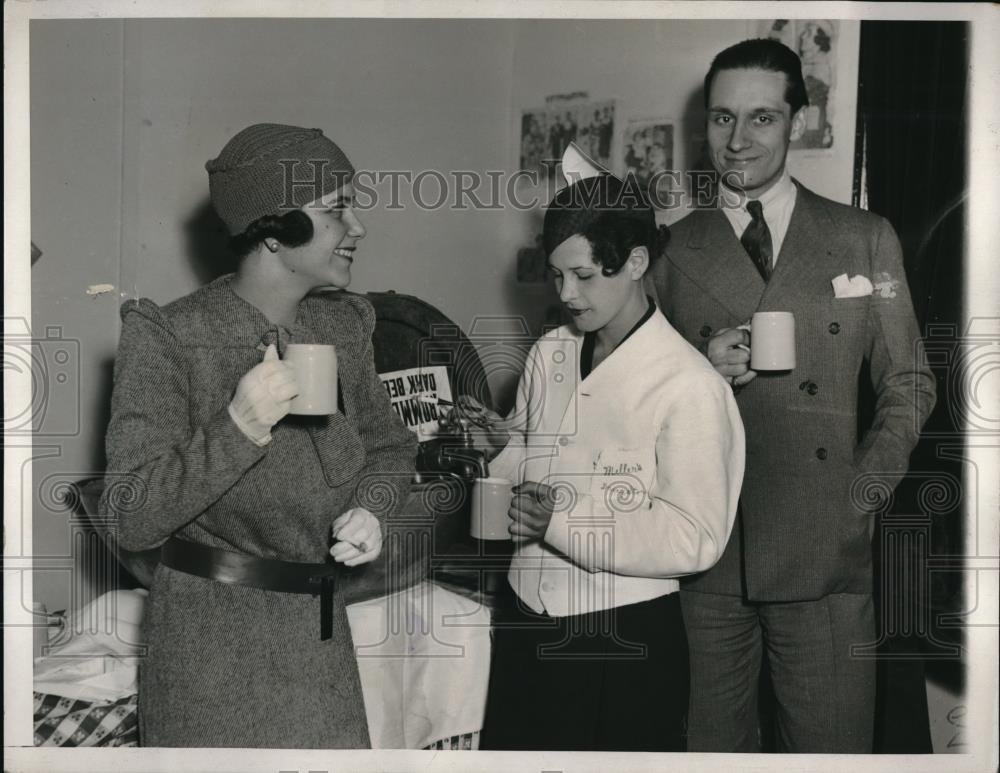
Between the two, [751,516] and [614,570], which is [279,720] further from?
[751,516]

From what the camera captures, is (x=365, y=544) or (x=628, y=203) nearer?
(x=365, y=544)

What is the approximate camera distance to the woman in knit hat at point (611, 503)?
1.61m

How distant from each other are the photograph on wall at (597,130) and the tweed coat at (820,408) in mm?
392

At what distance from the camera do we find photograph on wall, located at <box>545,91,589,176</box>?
195cm

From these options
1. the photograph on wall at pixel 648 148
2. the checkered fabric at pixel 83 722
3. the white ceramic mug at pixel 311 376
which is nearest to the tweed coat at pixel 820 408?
the photograph on wall at pixel 648 148

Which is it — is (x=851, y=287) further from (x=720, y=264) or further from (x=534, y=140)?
(x=534, y=140)

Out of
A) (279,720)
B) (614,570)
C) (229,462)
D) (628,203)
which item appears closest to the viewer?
(229,462)

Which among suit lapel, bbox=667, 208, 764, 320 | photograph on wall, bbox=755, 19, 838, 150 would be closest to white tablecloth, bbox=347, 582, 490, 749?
suit lapel, bbox=667, 208, 764, 320

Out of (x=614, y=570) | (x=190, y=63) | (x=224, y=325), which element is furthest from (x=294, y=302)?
(x=614, y=570)

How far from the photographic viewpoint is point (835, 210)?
1819 mm

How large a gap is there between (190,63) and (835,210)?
1.34 meters

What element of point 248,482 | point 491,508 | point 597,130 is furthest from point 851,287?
point 248,482

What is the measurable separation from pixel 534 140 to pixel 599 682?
3.68 feet

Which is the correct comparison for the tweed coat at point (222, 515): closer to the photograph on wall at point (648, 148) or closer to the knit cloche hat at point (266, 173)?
the knit cloche hat at point (266, 173)
